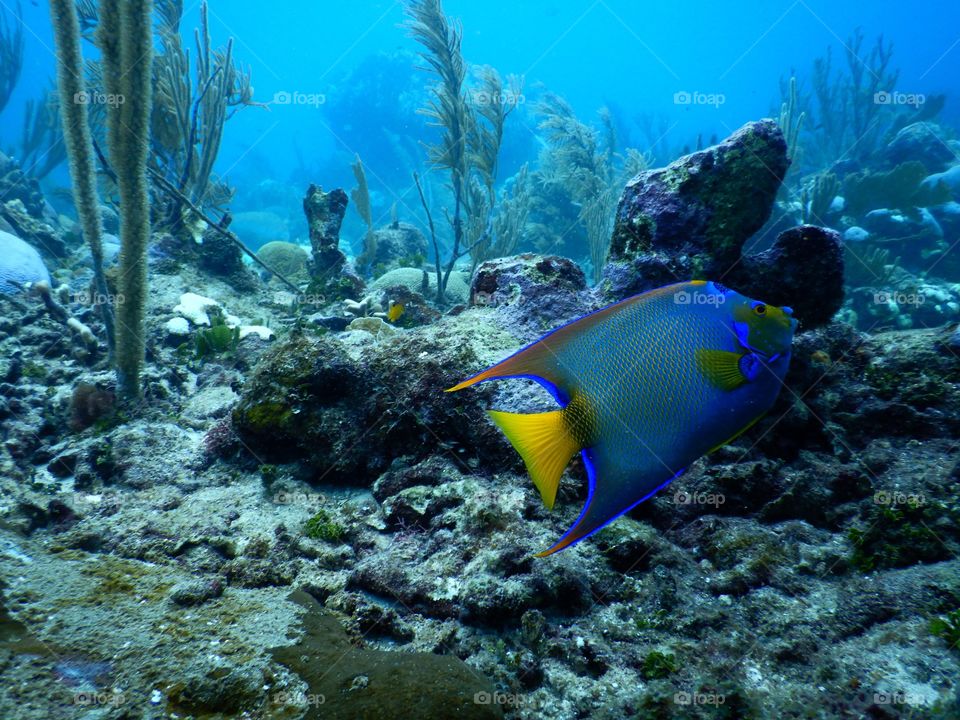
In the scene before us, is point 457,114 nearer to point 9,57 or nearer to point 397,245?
point 397,245

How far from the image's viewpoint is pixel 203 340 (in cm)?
564

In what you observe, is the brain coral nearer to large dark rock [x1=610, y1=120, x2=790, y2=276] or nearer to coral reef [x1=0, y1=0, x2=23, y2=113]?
large dark rock [x1=610, y1=120, x2=790, y2=276]

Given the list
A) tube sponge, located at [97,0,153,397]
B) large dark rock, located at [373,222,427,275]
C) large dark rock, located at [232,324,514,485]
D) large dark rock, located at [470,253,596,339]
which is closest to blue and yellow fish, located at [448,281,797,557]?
large dark rock, located at [232,324,514,485]

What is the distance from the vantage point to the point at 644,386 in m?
1.18

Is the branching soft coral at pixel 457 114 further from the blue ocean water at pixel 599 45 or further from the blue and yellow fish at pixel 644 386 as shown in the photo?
the blue ocean water at pixel 599 45

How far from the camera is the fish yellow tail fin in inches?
45.1

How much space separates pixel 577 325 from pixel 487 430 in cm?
163

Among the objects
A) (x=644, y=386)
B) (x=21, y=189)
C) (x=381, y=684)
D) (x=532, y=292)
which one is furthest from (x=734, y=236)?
(x=21, y=189)

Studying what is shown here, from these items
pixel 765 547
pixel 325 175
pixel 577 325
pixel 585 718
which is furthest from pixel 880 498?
pixel 325 175

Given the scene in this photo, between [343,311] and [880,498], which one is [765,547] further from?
[343,311]

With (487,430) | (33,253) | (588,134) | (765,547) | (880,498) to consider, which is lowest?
(765,547)

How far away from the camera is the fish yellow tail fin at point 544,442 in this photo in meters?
1.15

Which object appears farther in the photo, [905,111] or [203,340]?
[905,111]

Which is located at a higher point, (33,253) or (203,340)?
(33,253)
